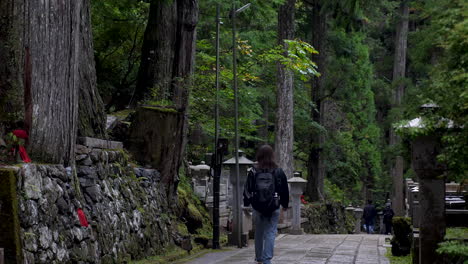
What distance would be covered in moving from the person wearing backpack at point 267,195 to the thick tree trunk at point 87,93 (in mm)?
3778

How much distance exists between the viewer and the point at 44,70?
10.9 metres

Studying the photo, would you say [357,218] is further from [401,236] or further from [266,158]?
[266,158]

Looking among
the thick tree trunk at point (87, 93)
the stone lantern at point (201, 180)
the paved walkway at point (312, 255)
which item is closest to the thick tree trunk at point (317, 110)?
the stone lantern at point (201, 180)

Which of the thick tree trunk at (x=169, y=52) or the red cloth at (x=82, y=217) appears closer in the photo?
the red cloth at (x=82, y=217)

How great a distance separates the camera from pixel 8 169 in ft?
29.5

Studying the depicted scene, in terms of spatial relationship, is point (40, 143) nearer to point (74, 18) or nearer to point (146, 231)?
point (74, 18)

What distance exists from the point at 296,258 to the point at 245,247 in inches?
173

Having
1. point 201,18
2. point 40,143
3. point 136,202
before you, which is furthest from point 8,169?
point 201,18

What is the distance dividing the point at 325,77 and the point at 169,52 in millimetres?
16798

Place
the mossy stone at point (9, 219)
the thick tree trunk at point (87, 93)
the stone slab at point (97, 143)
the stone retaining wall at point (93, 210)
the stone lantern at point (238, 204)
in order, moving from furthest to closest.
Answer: the stone lantern at point (238, 204) < the thick tree trunk at point (87, 93) < the stone slab at point (97, 143) < the stone retaining wall at point (93, 210) < the mossy stone at point (9, 219)

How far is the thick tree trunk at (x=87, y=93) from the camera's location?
13875 mm

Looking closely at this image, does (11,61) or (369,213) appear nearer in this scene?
(11,61)

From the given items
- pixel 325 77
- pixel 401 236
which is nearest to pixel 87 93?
pixel 401 236

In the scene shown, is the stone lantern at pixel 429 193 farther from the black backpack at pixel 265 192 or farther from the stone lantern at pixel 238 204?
the stone lantern at pixel 238 204
